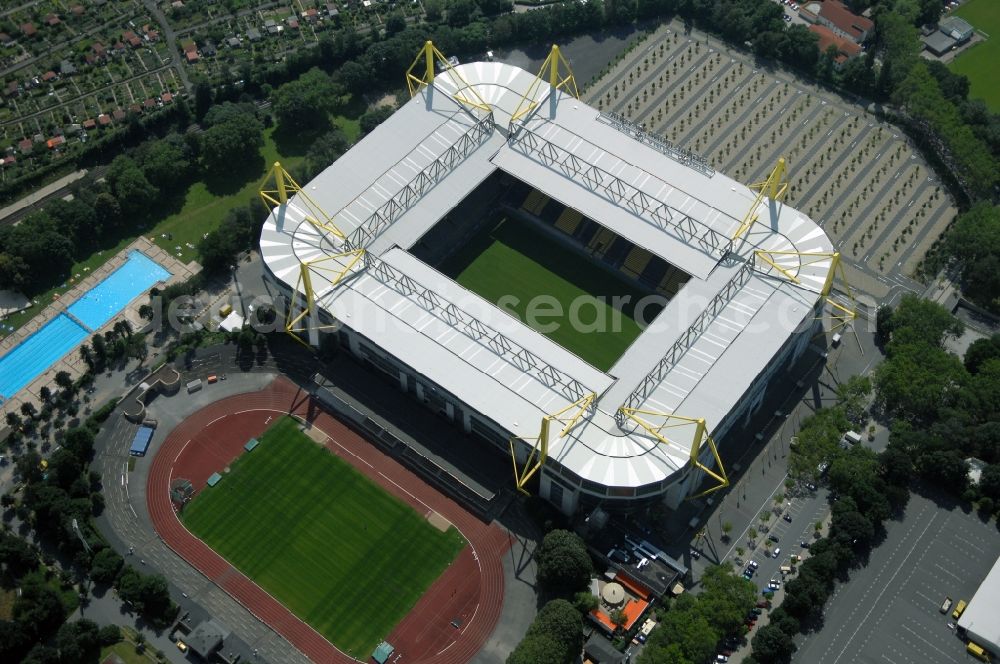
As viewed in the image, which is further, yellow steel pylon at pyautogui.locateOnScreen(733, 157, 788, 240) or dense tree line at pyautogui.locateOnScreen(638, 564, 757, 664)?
yellow steel pylon at pyautogui.locateOnScreen(733, 157, 788, 240)

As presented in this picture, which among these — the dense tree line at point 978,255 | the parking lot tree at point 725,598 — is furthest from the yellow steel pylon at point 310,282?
the dense tree line at point 978,255

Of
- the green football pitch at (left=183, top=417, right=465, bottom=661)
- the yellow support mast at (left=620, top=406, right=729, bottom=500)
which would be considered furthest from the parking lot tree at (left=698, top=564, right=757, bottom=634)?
the green football pitch at (left=183, top=417, right=465, bottom=661)

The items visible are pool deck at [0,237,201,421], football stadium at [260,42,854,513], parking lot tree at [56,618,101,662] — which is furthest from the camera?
pool deck at [0,237,201,421]

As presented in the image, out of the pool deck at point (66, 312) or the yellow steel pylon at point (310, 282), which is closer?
the yellow steel pylon at point (310, 282)

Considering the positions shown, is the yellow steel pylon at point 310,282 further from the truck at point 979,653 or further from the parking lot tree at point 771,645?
the truck at point 979,653

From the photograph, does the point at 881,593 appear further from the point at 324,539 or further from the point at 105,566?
the point at 105,566

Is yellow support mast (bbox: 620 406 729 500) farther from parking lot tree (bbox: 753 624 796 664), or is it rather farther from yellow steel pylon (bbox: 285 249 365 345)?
yellow steel pylon (bbox: 285 249 365 345)
